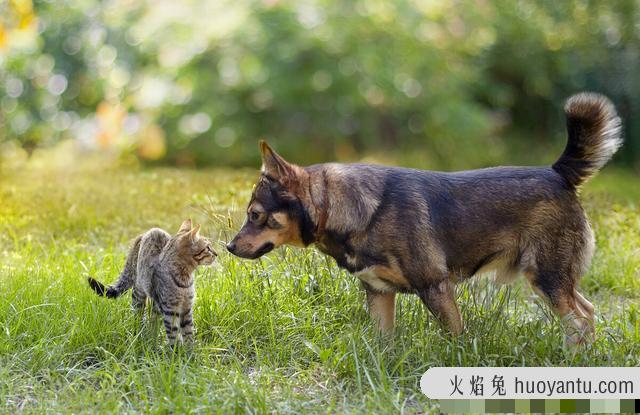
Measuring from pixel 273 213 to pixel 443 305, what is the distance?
955 millimetres

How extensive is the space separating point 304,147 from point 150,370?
7819 mm

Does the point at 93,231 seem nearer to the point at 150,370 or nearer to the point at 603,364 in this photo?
the point at 150,370

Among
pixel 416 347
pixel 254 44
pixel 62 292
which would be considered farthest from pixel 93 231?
pixel 254 44

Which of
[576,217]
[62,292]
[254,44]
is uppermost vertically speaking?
[254,44]

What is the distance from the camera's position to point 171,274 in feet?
14.6

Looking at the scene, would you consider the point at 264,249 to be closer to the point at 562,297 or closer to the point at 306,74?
the point at 562,297

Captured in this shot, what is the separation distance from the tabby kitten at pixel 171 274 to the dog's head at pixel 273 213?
0.23 m

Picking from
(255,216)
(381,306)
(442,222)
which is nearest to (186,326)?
(255,216)

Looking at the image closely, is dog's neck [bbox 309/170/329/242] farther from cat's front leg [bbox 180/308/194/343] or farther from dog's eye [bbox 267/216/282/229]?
cat's front leg [bbox 180/308/194/343]

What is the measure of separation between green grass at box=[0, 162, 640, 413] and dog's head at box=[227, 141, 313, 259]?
0.50 metres

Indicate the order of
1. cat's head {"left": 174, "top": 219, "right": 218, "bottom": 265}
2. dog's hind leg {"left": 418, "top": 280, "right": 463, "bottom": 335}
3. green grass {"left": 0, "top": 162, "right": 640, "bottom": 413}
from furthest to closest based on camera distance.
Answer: cat's head {"left": 174, "top": 219, "right": 218, "bottom": 265} → dog's hind leg {"left": 418, "top": 280, "right": 463, "bottom": 335} → green grass {"left": 0, "top": 162, "right": 640, "bottom": 413}

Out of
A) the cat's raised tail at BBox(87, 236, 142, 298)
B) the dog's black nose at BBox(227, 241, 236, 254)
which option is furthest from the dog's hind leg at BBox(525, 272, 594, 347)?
the cat's raised tail at BBox(87, 236, 142, 298)

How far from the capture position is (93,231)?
22.7ft

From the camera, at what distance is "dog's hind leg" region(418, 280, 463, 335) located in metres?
4.41
